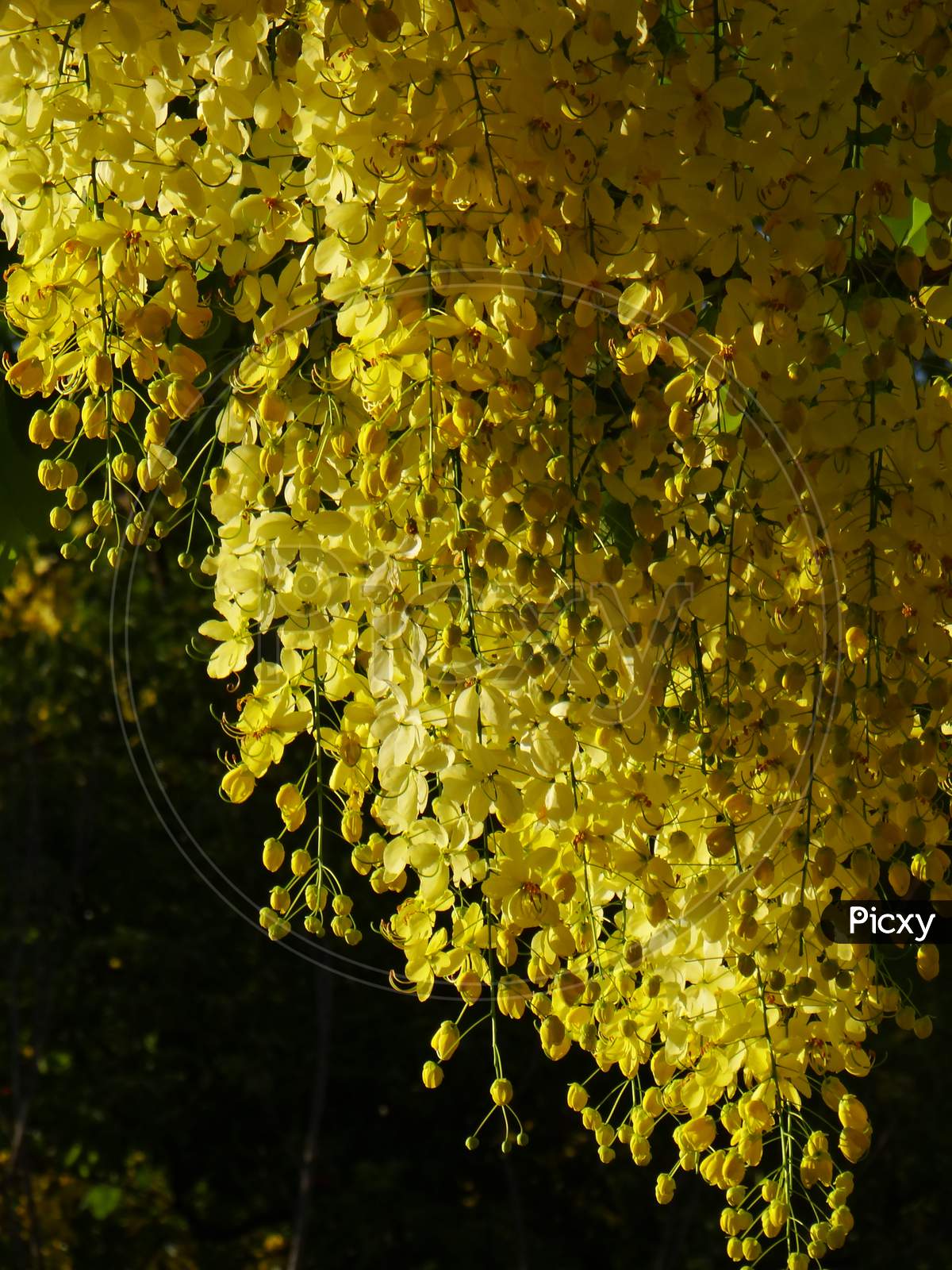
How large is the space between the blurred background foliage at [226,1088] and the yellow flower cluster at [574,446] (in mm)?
2049

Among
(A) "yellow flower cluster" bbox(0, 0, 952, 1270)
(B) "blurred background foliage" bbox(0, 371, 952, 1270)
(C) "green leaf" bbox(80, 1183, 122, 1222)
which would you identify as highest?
(A) "yellow flower cluster" bbox(0, 0, 952, 1270)

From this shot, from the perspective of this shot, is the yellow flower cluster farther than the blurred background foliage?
No

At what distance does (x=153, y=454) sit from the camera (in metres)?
0.74

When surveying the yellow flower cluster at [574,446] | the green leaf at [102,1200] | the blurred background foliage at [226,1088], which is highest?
the yellow flower cluster at [574,446]

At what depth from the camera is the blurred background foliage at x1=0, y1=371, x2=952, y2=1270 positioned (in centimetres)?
283

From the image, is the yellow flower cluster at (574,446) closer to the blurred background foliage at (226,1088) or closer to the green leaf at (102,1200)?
the blurred background foliage at (226,1088)

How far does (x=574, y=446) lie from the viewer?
0.71 metres

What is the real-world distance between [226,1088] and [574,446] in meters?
2.55

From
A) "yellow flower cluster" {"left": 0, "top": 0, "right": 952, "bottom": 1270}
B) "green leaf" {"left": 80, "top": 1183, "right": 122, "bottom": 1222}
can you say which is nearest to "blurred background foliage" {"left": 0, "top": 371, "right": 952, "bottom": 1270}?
"green leaf" {"left": 80, "top": 1183, "right": 122, "bottom": 1222}

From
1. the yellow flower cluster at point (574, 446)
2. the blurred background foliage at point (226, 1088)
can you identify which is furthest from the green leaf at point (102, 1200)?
the yellow flower cluster at point (574, 446)

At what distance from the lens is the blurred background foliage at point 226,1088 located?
2832 mm

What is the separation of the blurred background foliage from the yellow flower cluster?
2.05 metres

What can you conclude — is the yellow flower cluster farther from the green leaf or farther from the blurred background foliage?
the green leaf

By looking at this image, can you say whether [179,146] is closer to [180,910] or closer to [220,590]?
[220,590]
